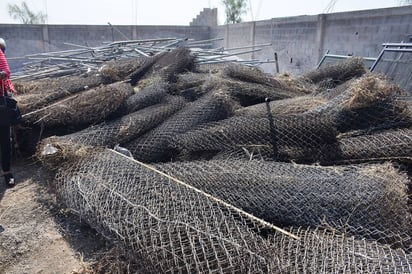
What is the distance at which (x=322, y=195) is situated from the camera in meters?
2.27

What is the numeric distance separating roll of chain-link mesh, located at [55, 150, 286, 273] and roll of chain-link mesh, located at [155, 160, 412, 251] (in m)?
0.23

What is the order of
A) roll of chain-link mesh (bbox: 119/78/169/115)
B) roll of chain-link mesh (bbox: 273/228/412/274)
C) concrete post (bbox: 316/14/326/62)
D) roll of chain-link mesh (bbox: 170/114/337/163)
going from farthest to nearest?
concrete post (bbox: 316/14/326/62)
roll of chain-link mesh (bbox: 119/78/169/115)
roll of chain-link mesh (bbox: 170/114/337/163)
roll of chain-link mesh (bbox: 273/228/412/274)

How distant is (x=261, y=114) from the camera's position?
3457mm

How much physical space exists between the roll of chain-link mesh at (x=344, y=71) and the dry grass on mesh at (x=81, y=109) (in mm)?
3257

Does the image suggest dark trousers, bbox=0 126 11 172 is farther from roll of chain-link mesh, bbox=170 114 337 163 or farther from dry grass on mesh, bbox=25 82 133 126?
roll of chain-link mesh, bbox=170 114 337 163

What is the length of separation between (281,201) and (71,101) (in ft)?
9.57

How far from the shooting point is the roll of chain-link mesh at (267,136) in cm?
303

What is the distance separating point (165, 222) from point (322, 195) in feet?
3.60

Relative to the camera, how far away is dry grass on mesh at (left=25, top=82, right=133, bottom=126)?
12.5 feet

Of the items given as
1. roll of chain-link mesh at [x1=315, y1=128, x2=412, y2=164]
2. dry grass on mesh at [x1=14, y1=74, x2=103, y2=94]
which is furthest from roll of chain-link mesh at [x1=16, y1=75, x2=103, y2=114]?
roll of chain-link mesh at [x1=315, y1=128, x2=412, y2=164]

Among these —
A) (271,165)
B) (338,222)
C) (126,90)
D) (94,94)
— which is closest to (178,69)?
(126,90)

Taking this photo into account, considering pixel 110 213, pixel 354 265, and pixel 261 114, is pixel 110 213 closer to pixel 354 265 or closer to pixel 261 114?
pixel 354 265

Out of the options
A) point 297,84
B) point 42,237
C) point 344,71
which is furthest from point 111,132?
point 344,71

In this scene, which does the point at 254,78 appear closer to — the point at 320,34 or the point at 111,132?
the point at 111,132
